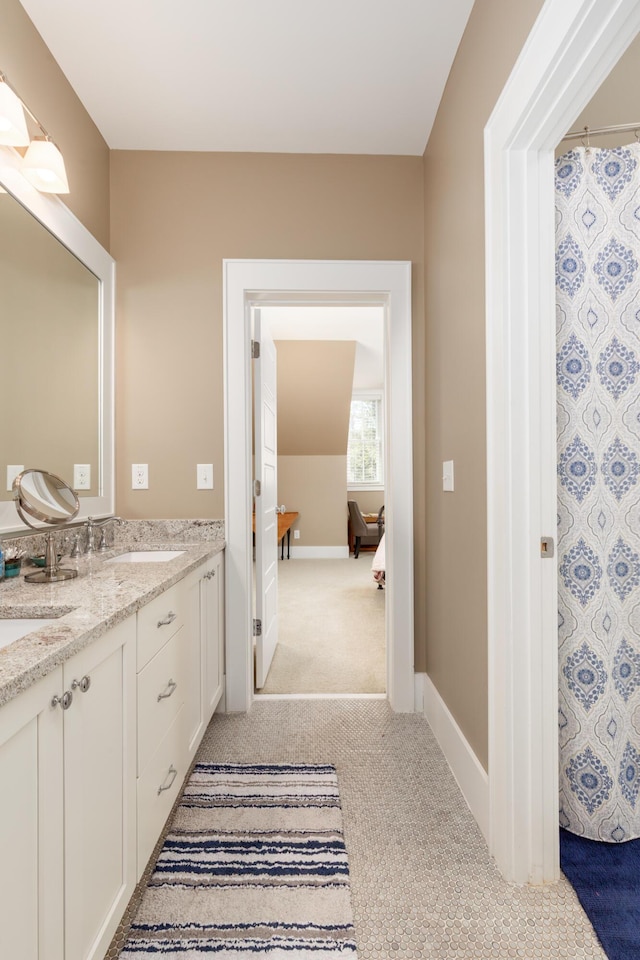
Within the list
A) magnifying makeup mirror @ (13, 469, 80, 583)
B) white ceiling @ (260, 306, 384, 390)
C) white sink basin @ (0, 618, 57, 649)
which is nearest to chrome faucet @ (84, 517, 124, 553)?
magnifying makeup mirror @ (13, 469, 80, 583)

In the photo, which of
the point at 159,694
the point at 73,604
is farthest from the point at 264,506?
the point at 73,604

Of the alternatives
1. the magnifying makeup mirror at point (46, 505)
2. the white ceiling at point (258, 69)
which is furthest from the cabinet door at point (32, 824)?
the white ceiling at point (258, 69)

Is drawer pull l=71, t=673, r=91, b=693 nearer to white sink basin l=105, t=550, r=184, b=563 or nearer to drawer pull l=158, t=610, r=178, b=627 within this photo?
drawer pull l=158, t=610, r=178, b=627

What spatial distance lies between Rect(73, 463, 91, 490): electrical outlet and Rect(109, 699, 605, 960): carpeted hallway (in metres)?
1.18

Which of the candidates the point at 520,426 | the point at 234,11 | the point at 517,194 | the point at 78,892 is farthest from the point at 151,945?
the point at 234,11

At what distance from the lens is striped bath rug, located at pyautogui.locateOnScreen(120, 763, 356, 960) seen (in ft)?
4.07

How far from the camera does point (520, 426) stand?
142 cm

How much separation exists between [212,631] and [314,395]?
432 cm

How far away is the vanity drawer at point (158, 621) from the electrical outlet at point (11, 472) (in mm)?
603

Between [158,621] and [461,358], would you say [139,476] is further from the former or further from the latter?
[461,358]

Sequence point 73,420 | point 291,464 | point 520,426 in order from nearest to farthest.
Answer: point 520,426, point 73,420, point 291,464

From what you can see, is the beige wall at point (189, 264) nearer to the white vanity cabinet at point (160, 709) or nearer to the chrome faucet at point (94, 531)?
the chrome faucet at point (94, 531)

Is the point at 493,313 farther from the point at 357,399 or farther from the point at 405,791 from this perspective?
the point at 357,399

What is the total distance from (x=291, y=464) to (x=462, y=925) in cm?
621
